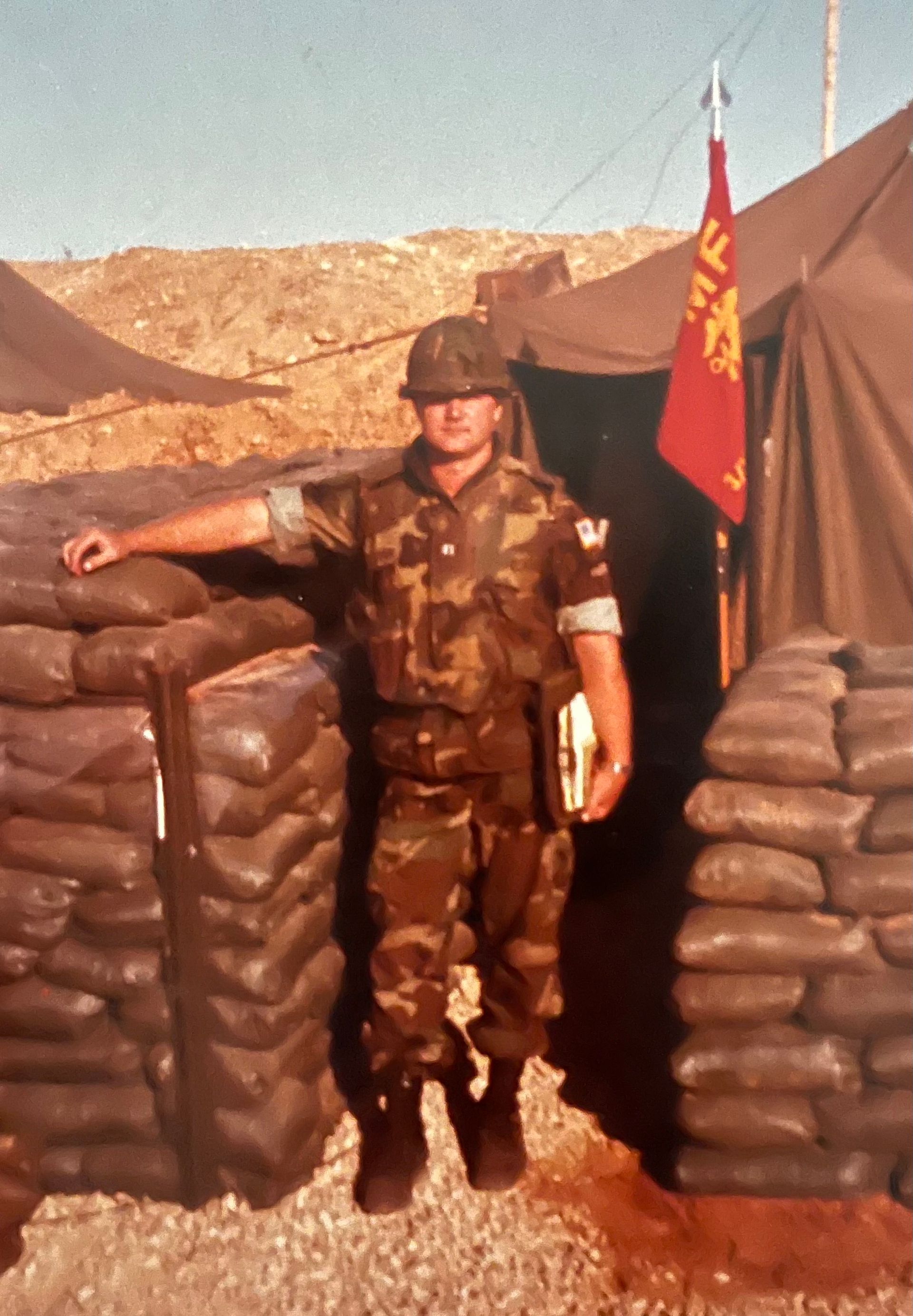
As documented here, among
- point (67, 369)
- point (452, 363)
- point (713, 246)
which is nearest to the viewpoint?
point (452, 363)

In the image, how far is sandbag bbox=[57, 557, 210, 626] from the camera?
2377mm

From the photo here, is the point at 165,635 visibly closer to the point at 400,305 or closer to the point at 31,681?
the point at 31,681

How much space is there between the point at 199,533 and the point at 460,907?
111 centimetres

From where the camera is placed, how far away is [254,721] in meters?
2.43

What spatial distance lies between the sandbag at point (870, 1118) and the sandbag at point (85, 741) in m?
1.84

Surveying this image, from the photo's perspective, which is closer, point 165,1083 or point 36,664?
point 36,664

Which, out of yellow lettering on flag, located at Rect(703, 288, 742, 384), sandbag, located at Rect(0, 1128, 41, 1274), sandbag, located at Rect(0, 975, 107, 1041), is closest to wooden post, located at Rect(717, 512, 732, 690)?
yellow lettering on flag, located at Rect(703, 288, 742, 384)

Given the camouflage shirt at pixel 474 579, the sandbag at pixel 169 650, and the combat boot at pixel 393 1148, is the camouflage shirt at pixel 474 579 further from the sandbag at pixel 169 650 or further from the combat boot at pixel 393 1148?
the combat boot at pixel 393 1148

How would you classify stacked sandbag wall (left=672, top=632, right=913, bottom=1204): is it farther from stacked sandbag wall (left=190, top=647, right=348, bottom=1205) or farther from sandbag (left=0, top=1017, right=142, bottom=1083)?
sandbag (left=0, top=1017, right=142, bottom=1083)

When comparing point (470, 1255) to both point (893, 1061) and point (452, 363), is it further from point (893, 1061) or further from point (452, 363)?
point (452, 363)

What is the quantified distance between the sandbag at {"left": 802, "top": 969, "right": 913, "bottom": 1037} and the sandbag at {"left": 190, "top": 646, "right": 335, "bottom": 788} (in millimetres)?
1423

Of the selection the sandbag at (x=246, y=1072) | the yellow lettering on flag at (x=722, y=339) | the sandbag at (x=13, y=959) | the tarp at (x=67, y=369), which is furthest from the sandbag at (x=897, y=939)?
the tarp at (x=67, y=369)

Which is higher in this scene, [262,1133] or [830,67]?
[830,67]

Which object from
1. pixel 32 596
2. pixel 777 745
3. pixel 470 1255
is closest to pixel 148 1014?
pixel 470 1255
